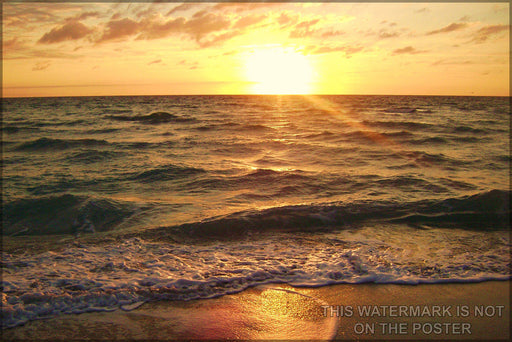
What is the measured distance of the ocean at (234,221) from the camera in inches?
193

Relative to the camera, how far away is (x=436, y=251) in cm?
600

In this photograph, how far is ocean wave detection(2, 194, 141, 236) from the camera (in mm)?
7316

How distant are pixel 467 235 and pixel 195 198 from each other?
621 centimetres

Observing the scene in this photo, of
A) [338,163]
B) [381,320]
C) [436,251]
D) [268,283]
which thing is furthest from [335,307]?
[338,163]

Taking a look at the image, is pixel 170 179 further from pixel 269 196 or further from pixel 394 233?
pixel 394 233

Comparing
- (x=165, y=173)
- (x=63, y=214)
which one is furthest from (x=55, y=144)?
(x=63, y=214)

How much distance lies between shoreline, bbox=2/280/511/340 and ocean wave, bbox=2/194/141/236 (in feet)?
12.0

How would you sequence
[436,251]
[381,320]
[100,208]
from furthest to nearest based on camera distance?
[100,208] < [436,251] < [381,320]

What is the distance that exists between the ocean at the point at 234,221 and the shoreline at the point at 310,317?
0.73 feet

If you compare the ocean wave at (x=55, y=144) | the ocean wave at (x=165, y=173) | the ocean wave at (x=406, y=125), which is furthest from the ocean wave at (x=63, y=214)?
the ocean wave at (x=406, y=125)

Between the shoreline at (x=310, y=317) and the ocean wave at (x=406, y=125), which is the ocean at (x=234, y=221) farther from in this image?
the ocean wave at (x=406, y=125)

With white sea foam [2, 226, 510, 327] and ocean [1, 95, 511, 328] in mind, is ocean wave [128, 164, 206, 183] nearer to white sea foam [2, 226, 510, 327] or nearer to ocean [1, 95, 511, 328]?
ocean [1, 95, 511, 328]

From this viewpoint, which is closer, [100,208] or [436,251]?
[436,251]

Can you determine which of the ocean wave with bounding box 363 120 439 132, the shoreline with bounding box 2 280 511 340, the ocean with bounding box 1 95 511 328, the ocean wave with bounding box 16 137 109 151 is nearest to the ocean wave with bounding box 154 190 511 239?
the ocean with bounding box 1 95 511 328
